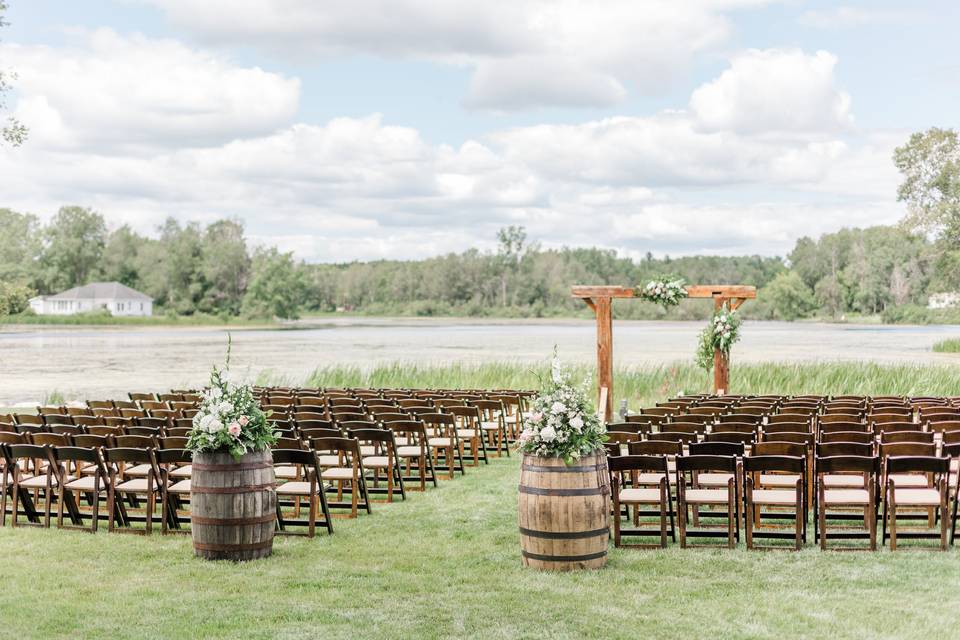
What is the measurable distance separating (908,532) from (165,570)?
5.72 metres

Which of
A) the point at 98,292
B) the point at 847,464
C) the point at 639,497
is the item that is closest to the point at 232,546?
the point at 639,497

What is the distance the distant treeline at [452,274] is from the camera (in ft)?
319

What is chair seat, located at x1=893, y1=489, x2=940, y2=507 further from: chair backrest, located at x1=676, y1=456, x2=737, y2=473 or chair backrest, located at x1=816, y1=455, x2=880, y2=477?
chair backrest, located at x1=676, y1=456, x2=737, y2=473

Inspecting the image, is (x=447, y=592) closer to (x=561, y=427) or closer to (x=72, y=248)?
(x=561, y=427)

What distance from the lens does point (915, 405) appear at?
1412cm

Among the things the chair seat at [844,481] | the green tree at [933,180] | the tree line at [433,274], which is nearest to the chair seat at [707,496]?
the chair seat at [844,481]

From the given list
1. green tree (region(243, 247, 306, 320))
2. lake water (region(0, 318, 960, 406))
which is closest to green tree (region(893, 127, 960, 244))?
lake water (region(0, 318, 960, 406))

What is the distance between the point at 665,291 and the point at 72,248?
9305 centimetres

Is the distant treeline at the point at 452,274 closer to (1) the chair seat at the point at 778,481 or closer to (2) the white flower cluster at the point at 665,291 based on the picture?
(2) the white flower cluster at the point at 665,291

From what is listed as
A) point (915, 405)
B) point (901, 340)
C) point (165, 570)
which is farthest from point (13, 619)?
point (901, 340)

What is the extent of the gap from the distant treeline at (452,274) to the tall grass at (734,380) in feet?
219

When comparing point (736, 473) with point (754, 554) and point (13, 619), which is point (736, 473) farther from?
point (13, 619)

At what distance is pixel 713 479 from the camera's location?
9.02 meters

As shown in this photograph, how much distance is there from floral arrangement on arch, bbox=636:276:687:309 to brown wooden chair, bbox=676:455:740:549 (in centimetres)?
1118
